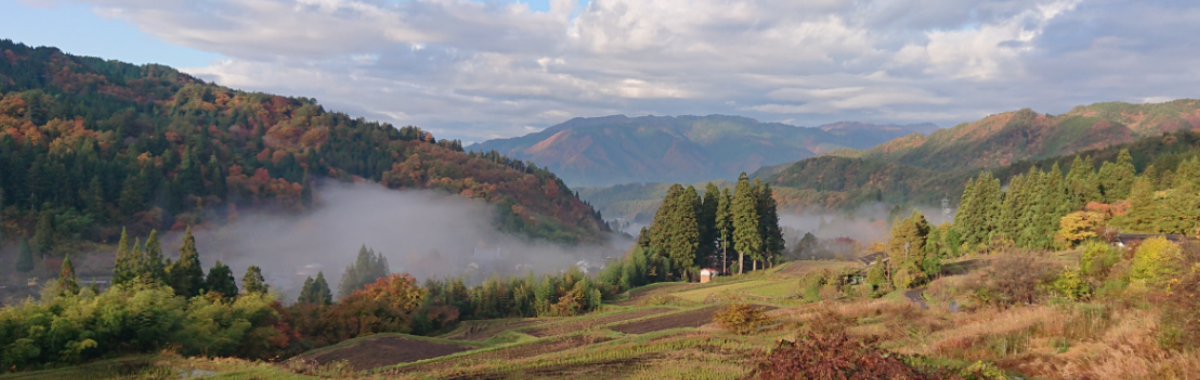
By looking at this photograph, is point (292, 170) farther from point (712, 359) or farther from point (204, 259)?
point (712, 359)

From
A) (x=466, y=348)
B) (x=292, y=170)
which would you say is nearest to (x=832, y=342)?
(x=466, y=348)

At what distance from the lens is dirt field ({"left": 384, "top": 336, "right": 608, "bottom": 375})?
23.1m

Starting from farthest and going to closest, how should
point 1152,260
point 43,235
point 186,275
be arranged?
point 43,235
point 186,275
point 1152,260

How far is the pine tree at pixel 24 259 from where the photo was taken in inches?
3219

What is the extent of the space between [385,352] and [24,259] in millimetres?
80889

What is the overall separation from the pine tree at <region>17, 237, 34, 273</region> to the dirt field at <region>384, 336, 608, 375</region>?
3343 inches

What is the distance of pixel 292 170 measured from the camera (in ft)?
555

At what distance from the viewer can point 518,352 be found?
26.7 m

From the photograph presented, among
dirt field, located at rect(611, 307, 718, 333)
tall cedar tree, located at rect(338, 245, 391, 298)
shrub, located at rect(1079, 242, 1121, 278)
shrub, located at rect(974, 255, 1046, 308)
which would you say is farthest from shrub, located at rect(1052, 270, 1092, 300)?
tall cedar tree, located at rect(338, 245, 391, 298)

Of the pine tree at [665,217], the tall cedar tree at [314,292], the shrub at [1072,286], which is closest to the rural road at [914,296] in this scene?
the shrub at [1072,286]

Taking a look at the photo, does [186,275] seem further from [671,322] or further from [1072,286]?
[1072,286]

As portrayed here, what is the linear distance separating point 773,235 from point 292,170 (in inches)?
5454

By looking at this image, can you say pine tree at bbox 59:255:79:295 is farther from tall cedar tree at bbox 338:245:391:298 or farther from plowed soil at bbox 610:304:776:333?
plowed soil at bbox 610:304:776:333

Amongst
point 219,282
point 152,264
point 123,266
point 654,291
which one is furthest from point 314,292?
point 654,291
